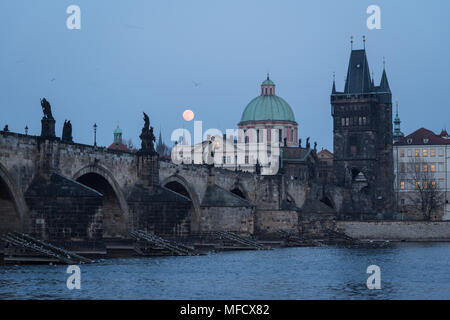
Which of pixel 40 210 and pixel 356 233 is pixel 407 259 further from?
pixel 356 233

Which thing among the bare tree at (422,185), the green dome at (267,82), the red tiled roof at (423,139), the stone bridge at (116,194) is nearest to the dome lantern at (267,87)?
the green dome at (267,82)

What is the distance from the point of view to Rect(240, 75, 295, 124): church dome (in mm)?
167375

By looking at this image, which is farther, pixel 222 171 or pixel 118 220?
pixel 222 171

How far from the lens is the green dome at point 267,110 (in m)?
167

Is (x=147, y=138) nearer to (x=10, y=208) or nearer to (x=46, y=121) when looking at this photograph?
(x=46, y=121)

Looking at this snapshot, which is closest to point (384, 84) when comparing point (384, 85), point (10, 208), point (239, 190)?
point (384, 85)

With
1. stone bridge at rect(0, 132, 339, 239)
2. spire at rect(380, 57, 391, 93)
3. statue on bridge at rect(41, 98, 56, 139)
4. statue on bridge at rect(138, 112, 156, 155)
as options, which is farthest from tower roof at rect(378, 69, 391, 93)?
statue on bridge at rect(41, 98, 56, 139)

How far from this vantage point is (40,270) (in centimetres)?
4550

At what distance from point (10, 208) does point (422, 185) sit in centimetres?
10049

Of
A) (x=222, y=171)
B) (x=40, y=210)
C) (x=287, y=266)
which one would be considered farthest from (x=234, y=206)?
(x=40, y=210)

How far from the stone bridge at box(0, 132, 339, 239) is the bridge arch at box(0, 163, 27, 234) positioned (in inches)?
2.2

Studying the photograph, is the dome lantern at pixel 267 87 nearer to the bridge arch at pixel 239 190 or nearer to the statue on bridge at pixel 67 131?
the bridge arch at pixel 239 190

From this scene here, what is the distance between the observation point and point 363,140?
464ft

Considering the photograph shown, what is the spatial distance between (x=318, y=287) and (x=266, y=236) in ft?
162
